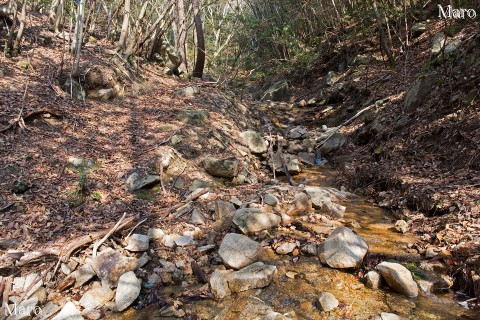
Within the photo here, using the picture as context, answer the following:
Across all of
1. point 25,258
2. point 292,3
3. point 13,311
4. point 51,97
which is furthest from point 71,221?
point 292,3

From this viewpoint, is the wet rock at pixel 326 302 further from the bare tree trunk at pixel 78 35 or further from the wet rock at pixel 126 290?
the bare tree trunk at pixel 78 35

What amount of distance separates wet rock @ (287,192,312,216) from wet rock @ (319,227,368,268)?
121 cm

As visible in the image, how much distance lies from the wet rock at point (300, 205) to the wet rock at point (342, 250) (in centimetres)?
121

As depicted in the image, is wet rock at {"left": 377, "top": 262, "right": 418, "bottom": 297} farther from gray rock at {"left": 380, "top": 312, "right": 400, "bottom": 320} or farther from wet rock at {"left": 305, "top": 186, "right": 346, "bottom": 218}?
wet rock at {"left": 305, "top": 186, "right": 346, "bottom": 218}

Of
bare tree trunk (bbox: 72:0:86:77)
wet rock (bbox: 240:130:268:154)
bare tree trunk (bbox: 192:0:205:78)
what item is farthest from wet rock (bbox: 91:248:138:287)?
bare tree trunk (bbox: 192:0:205:78)

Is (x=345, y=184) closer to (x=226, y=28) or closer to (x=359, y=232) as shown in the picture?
(x=359, y=232)

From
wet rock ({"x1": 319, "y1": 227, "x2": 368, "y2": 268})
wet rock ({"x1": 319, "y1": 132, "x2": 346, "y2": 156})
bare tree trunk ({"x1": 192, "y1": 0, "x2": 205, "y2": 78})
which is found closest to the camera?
wet rock ({"x1": 319, "y1": 227, "x2": 368, "y2": 268})

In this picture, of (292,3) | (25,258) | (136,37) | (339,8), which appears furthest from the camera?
(292,3)

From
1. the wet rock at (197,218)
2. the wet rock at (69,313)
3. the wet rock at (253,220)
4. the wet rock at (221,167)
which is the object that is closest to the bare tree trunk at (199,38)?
the wet rock at (221,167)

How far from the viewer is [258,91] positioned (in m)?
22.4

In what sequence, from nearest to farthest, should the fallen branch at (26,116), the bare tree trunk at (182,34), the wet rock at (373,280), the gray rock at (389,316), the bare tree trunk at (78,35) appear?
1. the gray rock at (389,316)
2. the wet rock at (373,280)
3. the fallen branch at (26,116)
4. the bare tree trunk at (78,35)
5. the bare tree trunk at (182,34)

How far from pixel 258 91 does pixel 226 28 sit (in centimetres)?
555

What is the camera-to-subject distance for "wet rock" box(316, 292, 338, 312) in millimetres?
3105

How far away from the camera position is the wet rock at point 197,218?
4699 millimetres
